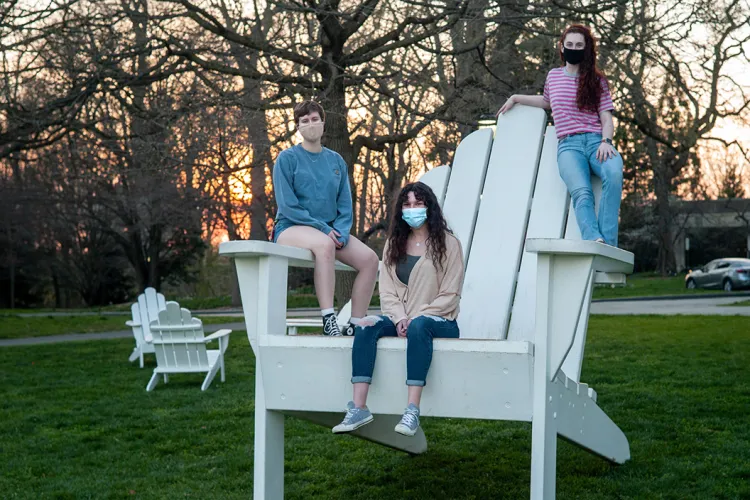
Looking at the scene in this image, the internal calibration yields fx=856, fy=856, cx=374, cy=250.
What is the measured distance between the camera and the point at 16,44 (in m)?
7.38

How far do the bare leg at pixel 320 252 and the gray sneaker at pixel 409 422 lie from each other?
2.55ft

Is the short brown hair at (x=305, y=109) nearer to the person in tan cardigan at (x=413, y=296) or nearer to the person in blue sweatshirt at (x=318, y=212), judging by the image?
the person in blue sweatshirt at (x=318, y=212)

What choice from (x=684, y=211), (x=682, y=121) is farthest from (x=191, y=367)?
(x=684, y=211)

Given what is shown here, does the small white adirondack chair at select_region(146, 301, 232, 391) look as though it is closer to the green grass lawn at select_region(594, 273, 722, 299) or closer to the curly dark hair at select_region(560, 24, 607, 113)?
the curly dark hair at select_region(560, 24, 607, 113)

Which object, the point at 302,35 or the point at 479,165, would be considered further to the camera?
the point at 302,35

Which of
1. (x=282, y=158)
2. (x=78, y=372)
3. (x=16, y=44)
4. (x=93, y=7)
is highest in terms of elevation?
(x=93, y=7)

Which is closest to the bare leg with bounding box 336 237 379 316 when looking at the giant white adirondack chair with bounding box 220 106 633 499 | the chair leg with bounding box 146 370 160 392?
the giant white adirondack chair with bounding box 220 106 633 499

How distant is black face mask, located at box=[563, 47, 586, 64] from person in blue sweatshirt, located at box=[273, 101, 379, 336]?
3.66 feet

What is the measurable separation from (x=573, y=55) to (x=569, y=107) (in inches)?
8.9

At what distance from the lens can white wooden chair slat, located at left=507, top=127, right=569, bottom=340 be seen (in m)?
3.62

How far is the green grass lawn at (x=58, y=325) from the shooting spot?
13.9 metres

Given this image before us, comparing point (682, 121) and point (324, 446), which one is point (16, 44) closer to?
point (324, 446)

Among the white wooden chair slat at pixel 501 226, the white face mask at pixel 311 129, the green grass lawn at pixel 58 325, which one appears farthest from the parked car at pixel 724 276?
the white face mask at pixel 311 129

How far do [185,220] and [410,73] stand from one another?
12.6 m
